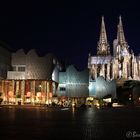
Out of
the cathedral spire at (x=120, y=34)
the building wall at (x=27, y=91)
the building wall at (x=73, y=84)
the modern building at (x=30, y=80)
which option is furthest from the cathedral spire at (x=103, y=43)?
the building wall at (x=27, y=91)

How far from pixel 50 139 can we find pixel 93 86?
6455cm

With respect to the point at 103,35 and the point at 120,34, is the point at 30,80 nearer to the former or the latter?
the point at 120,34

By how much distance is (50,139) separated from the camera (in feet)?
32.1

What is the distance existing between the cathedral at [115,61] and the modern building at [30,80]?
30.3m

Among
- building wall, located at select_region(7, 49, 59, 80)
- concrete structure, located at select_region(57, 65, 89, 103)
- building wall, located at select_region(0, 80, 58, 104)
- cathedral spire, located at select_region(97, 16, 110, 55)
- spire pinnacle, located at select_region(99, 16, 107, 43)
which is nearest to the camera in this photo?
building wall, located at select_region(0, 80, 58, 104)

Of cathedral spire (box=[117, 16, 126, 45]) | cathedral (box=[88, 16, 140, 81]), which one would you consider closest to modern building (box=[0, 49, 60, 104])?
cathedral (box=[88, 16, 140, 81])

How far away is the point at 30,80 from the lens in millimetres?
64500

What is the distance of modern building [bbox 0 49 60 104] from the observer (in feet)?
209

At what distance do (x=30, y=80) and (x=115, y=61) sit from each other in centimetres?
4710

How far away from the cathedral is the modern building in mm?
30343

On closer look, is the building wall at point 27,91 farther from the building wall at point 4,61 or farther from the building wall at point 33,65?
the building wall at point 4,61

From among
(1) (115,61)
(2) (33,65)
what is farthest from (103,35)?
(2) (33,65)

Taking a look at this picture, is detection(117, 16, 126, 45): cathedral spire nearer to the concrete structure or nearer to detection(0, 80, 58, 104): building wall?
the concrete structure

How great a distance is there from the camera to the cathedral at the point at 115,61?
100812 millimetres
